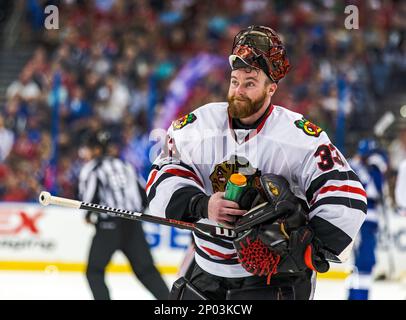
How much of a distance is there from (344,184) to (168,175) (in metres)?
0.58

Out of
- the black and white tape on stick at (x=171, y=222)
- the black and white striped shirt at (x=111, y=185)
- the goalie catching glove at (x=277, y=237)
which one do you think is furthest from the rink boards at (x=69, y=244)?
the goalie catching glove at (x=277, y=237)

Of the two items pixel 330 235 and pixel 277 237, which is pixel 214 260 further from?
pixel 330 235

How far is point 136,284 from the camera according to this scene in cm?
639

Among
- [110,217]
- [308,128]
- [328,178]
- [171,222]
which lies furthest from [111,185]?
[328,178]

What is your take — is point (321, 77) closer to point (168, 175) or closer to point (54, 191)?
point (54, 191)

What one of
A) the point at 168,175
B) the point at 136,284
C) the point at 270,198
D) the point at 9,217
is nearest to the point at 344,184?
the point at 270,198

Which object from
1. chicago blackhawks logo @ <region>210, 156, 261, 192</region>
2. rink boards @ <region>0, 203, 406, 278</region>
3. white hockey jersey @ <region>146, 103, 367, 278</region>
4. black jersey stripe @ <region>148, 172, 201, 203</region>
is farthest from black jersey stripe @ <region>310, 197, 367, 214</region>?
rink boards @ <region>0, 203, 406, 278</region>

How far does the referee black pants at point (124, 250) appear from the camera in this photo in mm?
4957

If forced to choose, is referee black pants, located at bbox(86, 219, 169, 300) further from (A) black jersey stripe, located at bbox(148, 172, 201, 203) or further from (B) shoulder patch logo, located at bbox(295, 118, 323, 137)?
(B) shoulder patch logo, located at bbox(295, 118, 323, 137)

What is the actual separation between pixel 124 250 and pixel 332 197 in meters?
2.99

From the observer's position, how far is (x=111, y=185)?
513 centimetres

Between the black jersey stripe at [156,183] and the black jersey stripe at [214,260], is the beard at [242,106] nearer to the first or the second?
the black jersey stripe at [156,183]

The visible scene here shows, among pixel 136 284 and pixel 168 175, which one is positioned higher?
pixel 168 175

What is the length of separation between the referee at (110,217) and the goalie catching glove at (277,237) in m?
2.63
